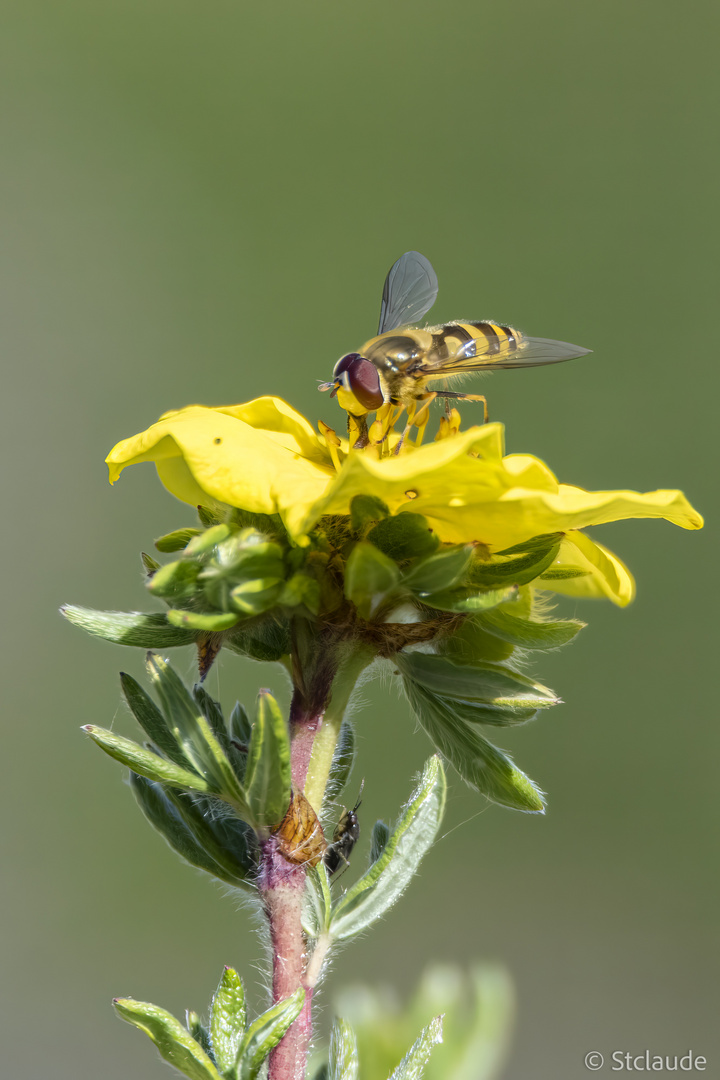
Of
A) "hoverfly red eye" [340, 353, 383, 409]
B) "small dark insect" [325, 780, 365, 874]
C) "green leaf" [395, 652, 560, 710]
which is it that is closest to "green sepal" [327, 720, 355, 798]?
"small dark insect" [325, 780, 365, 874]

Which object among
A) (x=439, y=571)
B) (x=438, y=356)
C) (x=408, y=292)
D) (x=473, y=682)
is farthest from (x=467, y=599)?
(x=408, y=292)

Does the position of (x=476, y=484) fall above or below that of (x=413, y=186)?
below

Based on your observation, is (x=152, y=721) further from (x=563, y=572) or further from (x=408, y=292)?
(x=408, y=292)

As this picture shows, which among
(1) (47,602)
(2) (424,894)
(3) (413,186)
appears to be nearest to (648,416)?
(3) (413,186)

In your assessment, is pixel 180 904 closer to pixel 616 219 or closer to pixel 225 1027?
pixel 225 1027

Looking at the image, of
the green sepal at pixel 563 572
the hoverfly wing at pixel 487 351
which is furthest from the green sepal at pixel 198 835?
the hoverfly wing at pixel 487 351

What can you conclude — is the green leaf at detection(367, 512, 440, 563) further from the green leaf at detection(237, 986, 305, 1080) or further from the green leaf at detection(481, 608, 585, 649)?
the green leaf at detection(237, 986, 305, 1080)

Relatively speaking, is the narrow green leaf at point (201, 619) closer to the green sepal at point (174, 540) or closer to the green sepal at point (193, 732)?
the green sepal at point (193, 732)
